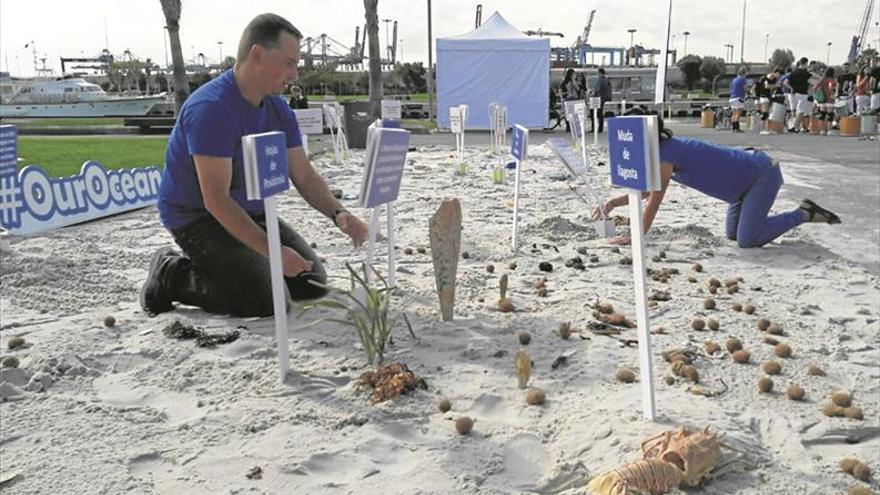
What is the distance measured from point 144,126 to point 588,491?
23447 mm

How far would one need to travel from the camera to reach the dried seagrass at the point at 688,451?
2.35m

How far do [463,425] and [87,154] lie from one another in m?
13.4

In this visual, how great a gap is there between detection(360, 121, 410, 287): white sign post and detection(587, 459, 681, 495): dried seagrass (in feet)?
6.43

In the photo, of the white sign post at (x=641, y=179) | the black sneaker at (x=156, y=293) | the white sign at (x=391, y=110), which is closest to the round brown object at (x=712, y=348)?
the white sign post at (x=641, y=179)

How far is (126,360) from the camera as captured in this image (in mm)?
3725

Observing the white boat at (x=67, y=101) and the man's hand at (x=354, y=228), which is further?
the white boat at (x=67, y=101)

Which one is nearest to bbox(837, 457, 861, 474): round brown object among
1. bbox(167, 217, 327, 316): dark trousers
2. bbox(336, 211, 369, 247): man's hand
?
bbox(336, 211, 369, 247): man's hand

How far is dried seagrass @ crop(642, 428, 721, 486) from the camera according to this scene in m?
2.35

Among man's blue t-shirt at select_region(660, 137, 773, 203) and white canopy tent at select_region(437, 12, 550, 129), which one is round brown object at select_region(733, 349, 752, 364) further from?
white canopy tent at select_region(437, 12, 550, 129)

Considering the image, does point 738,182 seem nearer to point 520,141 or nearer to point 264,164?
point 520,141

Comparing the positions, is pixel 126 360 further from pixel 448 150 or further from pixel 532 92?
pixel 532 92

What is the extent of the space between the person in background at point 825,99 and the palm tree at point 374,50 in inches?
477

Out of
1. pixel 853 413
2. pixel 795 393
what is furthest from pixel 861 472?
pixel 795 393

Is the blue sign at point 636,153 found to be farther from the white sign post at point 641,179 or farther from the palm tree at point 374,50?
the palm tree at point 374,50
